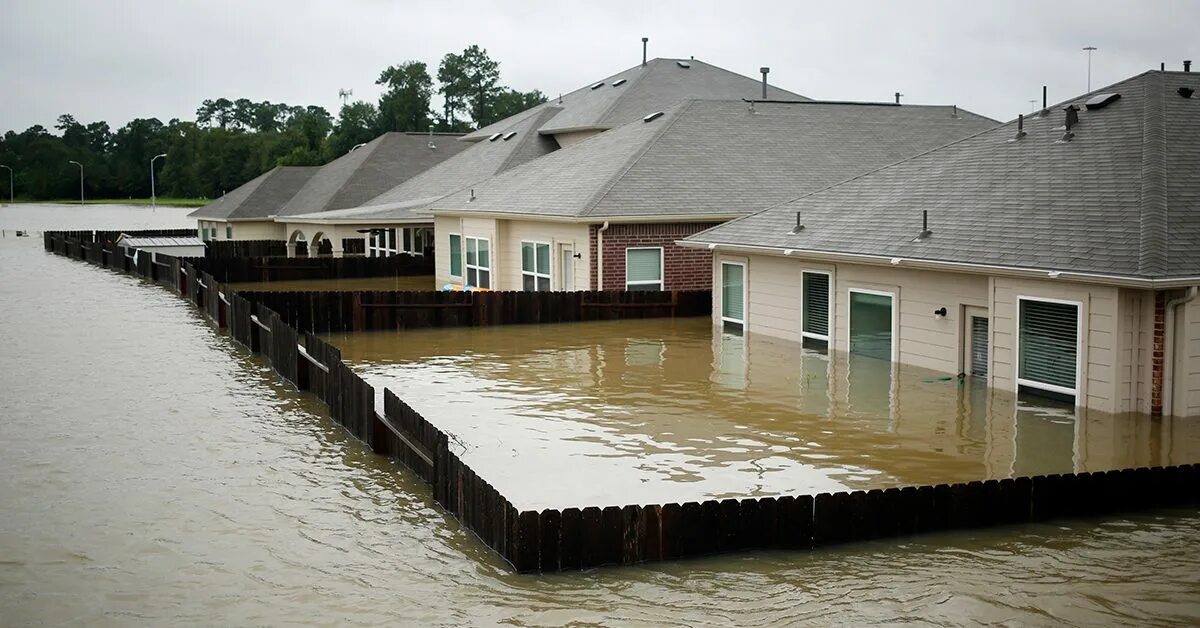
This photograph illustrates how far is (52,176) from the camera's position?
7239 inches

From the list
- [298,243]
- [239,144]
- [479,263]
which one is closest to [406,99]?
[239,144]

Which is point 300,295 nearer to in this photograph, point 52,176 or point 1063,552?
point 1063,552

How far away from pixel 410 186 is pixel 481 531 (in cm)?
4467

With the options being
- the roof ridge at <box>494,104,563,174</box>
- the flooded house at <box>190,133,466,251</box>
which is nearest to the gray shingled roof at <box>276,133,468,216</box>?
the flooded house at <box>190,133,466,251</box>

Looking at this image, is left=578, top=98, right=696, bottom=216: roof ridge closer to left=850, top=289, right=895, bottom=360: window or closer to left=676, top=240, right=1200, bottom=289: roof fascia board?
left=676, top=240, right=1200, bottom=289: roof fascia board

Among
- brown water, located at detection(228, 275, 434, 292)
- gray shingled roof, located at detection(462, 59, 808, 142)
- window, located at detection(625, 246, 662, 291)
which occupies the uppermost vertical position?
gray shingled roof, located at detection(462, 59, 808, 142)

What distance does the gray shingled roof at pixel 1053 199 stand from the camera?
19516mm

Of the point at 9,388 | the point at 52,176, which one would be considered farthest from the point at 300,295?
the point at 52,176

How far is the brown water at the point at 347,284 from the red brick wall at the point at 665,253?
1353 cm

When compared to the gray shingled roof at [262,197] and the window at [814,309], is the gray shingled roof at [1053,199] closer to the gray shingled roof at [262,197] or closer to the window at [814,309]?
the window at [814,309]

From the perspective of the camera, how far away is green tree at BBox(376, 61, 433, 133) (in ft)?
415

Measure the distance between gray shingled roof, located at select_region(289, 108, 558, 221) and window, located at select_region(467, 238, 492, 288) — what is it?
772 centimetres

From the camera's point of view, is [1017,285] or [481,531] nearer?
[481,531]

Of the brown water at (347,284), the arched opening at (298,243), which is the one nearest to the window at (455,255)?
the brown water at (347,284)
